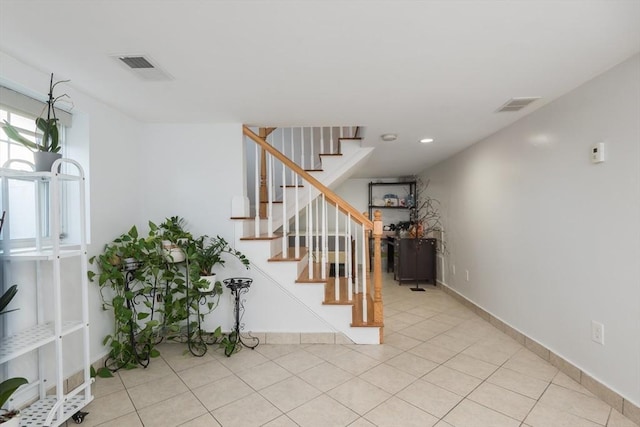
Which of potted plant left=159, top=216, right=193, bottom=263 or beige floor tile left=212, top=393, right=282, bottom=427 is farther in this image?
potted plant left=159, top=216, right=193, bottom=263

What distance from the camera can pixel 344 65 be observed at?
1.71m

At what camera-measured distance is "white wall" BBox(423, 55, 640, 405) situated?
168 centimetres

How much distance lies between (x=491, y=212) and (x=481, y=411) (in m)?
2.09

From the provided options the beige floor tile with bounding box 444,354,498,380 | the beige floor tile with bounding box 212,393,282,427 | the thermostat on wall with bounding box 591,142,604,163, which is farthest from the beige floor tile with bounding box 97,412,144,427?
the thermostat on wall with bounding box 591,142,604,163

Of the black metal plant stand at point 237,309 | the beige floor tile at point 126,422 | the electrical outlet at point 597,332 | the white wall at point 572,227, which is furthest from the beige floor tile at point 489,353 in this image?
the beige floor tile at point 126,422

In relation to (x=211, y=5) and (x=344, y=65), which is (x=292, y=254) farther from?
(x=211, y=5)

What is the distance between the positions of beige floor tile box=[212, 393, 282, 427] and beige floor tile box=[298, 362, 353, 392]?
365 mm

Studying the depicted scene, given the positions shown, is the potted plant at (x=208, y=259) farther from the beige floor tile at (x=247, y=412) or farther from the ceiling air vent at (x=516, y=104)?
the ceiling air vent at (x=516, y=104)

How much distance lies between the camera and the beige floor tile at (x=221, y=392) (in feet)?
6.01

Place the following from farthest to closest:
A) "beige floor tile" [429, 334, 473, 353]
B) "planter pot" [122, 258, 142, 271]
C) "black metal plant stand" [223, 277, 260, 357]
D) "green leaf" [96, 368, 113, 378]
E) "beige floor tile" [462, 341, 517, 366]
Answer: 1. "beige floor tile" [429, 334, 473, 353]
2. "black metal plant stand" [223, 277, 260, 357]
3. "beige floor tile" [462, 341, 517, 366]
4. "planter pot" [122, 258, 142, 271]
5. "green leaf" [96, 368, 113, 378]

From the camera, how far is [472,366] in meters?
2.25

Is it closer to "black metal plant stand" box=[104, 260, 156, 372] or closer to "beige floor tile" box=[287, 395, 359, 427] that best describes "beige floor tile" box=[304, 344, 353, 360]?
"beige floor tile" box=[287, 395, 359, 427]

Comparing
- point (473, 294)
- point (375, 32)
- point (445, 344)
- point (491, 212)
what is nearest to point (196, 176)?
point (375, 32)

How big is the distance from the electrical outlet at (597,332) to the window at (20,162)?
144 inches
